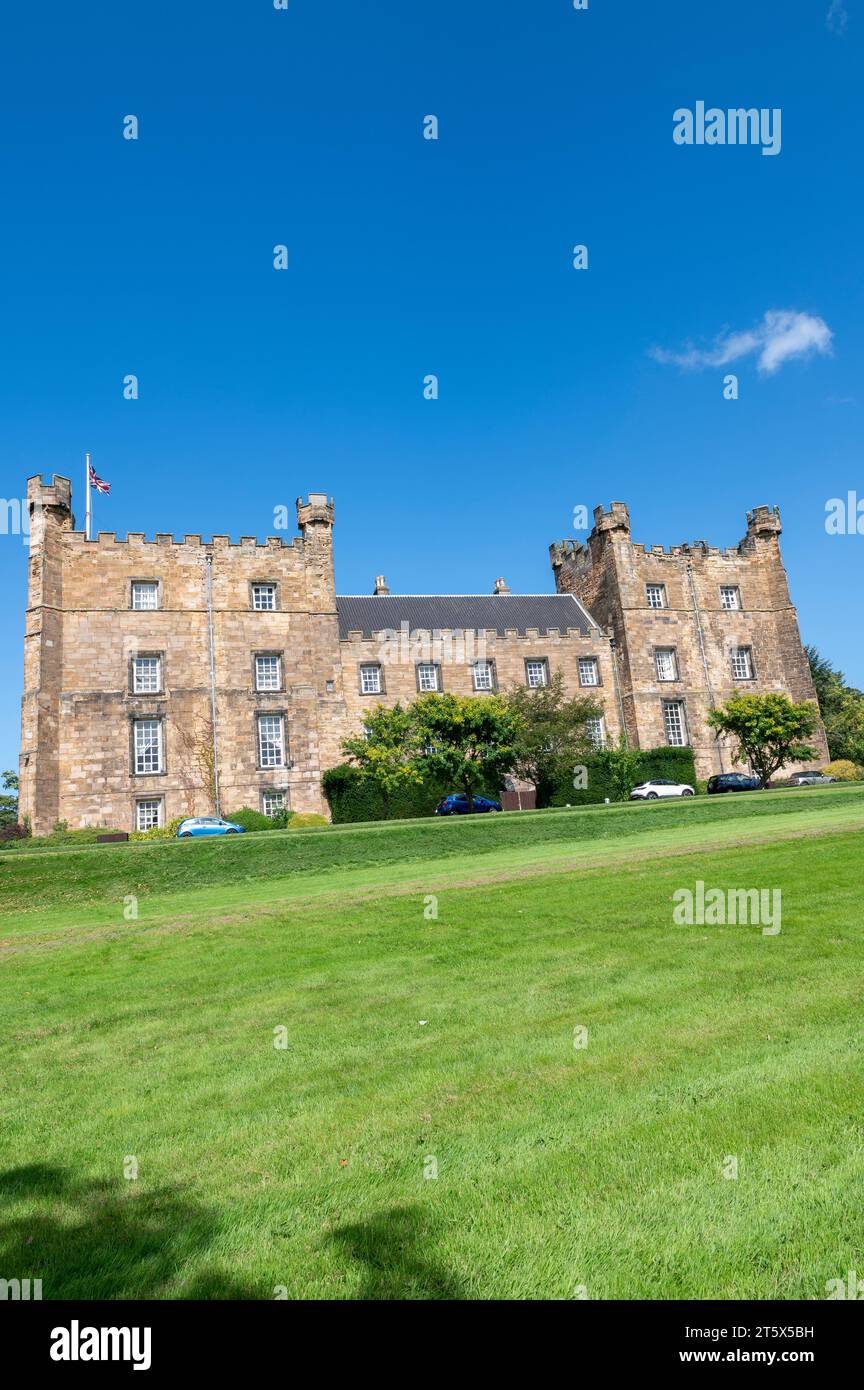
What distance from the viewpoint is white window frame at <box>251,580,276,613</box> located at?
44500mm

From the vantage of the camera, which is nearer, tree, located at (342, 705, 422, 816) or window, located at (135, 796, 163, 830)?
tree, located at (342, 705, 422, 816)

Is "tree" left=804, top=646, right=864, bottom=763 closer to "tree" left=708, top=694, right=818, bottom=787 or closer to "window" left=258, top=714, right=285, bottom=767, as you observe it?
"tree" left=708, top=694, right=818, bottom=787

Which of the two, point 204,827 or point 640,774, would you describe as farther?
point 640,774

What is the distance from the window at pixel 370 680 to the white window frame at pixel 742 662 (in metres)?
24.2

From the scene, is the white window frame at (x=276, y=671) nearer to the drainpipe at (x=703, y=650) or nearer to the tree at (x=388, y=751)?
the tree at (x=388, y=751)

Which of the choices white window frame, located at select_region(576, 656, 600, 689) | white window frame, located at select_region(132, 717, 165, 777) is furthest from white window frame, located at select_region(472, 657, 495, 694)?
white window frame, located at select_region(132, 717, 165, 777)

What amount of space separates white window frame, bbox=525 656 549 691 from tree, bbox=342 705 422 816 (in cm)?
1008

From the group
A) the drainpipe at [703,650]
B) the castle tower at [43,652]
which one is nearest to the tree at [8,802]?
the castle tower at [43,652]

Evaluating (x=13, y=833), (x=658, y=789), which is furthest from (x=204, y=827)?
(x=658, y=789)

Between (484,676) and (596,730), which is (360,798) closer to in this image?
(484,676)

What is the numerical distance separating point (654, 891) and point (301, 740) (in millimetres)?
32767

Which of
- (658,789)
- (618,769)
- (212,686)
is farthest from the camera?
(658,789)

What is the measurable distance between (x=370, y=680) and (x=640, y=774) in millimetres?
17064

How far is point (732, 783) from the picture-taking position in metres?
45.8
